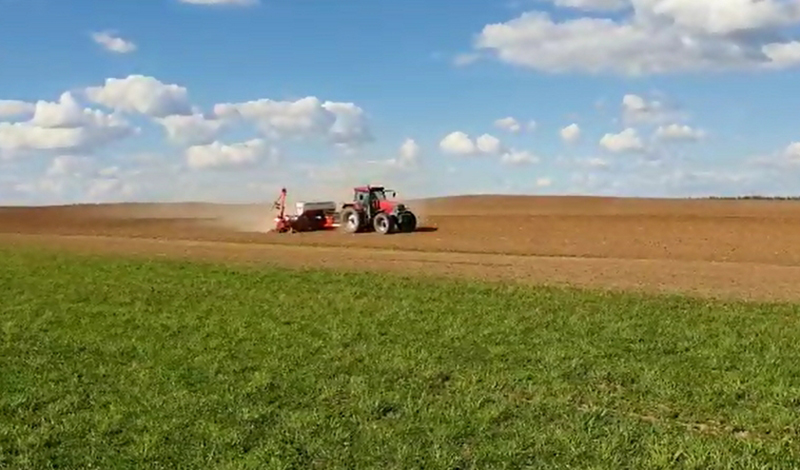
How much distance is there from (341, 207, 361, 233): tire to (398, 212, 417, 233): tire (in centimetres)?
212

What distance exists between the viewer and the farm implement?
1844 inches

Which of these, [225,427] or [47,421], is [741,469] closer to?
[225,427]

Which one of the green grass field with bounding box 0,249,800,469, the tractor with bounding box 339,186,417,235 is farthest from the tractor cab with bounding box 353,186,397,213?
the green grass field with bounding box 0,249,800,469

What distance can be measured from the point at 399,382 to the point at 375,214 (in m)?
34.9

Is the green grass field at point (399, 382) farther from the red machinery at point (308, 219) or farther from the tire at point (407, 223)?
the red machinery at point (308, 219)

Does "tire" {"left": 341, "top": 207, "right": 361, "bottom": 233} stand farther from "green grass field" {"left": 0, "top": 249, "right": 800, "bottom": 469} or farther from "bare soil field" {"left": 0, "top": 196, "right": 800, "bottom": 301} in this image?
"green grass field" {"left": 0, "top": 249, "right": 800, "bottom": 469}

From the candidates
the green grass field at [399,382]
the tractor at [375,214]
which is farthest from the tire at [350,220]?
the green grass field at [399,382]

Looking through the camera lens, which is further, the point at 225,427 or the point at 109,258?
the point at 109,258

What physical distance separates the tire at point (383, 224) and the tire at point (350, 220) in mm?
863

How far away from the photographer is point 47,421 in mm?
10914

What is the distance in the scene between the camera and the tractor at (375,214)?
46625 millimetres

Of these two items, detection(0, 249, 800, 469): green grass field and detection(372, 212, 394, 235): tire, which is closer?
detection(0, 249, 800, 469): green grass field

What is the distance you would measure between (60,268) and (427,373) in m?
20.4

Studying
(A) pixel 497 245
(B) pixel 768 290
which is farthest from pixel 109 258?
(B) pixel 768 290
